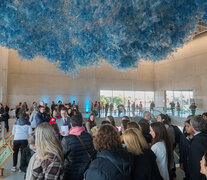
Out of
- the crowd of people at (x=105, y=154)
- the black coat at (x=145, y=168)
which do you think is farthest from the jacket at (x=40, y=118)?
the black coat at (x=145, y=168)

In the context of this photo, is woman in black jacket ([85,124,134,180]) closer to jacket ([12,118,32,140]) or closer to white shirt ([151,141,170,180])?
white shirt ([151,141,170,180])

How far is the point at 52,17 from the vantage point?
215 centimetres

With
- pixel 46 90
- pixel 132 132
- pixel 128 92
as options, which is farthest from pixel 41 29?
pixel 128 92

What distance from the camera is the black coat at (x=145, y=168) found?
5.32ft

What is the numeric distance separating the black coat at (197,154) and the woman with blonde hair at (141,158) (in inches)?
23.0

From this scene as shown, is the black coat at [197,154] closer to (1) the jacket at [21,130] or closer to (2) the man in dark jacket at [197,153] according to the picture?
(2) the man in dark jacket at [197,153]

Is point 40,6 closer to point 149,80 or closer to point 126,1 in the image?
point 126,1

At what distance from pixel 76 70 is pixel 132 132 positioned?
58.7 inches

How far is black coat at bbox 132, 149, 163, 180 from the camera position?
162 cm

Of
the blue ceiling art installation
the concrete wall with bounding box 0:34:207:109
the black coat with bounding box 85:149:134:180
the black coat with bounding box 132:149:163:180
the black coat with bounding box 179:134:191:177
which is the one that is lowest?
the black coat with bounding box 179:134:191:177

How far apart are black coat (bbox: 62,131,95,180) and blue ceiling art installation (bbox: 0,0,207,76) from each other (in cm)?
116

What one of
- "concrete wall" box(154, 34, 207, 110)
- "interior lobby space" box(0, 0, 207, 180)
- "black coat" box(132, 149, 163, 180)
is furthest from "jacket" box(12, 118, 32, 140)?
"concrete wall" box(154, 34, 207, 110)

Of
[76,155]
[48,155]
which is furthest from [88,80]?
[48,155]

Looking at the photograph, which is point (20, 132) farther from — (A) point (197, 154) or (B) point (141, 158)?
(A) point (197, 154)
